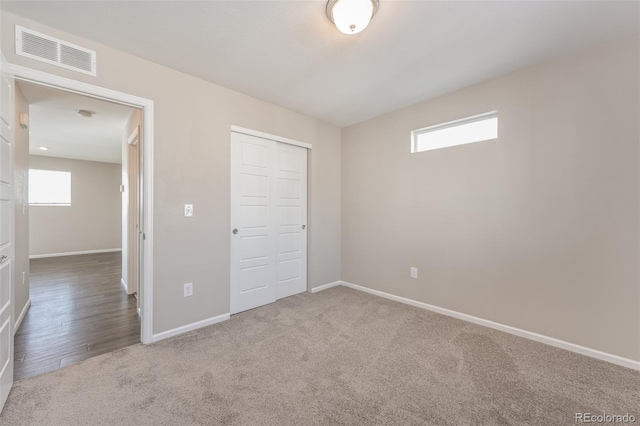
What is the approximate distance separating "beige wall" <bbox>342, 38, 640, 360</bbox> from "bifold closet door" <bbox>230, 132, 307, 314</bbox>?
1324 millimetres

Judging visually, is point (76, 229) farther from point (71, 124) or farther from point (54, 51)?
point (54, 51)

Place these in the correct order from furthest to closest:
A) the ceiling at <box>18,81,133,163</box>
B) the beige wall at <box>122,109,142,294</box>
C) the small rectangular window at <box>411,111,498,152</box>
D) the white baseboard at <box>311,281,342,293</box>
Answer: the white baseboard at <box>311,281,342,293</box> < the beige wall at <box>122,109,142,294</box> < the ceiling at <box>18,81,133,163</box> < the small rectangular window at <box>411,111,498,152</box>

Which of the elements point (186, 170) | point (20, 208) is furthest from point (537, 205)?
point (20, 208)

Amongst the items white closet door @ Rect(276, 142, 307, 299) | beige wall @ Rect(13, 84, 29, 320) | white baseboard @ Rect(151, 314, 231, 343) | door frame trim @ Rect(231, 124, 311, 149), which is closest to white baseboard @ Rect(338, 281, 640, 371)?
white closet door @ Rect(276, 142, 307, 299)

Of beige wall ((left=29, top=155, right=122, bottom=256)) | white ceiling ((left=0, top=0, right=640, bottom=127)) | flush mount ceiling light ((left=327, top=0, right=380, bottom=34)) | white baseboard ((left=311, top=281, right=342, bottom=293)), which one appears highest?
white ceiling ((left=0, top=0, right=640, bottom=127))

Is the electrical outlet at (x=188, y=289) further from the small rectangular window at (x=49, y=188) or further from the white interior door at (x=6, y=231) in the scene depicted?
the small rectangular window at (x=49, y=188)

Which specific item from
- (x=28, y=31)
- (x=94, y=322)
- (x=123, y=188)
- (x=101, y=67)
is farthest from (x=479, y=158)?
(x=123, y=188)

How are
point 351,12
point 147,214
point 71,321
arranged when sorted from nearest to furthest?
point 351,12
point 147,214
point 71,321

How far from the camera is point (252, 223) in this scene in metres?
3.18

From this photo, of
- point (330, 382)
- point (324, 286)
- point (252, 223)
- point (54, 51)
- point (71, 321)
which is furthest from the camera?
point (324, 286)

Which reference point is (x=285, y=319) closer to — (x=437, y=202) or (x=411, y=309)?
(x=411, y=309)

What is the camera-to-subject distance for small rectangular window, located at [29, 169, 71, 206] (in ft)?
20.3

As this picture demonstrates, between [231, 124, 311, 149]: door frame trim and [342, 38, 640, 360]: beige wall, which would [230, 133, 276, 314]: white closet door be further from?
[342, 38, 640, 360]: beige wall

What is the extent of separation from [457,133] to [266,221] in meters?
2.54
